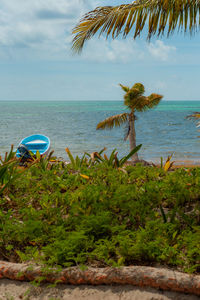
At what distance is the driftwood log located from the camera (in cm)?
262

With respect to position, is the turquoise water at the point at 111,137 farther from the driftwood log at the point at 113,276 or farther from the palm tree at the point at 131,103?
the driftwood log at the point at 113,276

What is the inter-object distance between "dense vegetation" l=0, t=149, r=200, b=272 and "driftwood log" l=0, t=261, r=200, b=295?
0.09m

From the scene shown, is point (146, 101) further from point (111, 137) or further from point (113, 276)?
point (111, 137)

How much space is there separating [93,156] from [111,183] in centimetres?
136

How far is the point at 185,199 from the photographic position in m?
4.19

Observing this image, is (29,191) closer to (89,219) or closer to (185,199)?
(89,219)

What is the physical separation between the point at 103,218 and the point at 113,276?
802 mm

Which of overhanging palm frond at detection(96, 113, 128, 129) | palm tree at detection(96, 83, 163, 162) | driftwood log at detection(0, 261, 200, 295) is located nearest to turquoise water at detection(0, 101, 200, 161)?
palm tree at detection(96, 83, 163, 162)

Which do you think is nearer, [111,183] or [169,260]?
[169,260]

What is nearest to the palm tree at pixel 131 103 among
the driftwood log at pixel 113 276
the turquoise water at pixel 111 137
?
the turquoise water at pixel 111 137

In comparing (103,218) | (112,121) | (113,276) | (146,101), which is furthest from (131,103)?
(113,276)

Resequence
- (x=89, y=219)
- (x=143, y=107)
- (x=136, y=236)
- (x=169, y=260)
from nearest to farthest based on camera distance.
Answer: (x=169, y=260), (x=136, y=236), (x=89, y=219), (x=143, y=107)

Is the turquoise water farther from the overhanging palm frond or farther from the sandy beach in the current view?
the sandy beach

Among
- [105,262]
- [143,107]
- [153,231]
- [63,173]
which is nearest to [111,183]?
[63,173]
